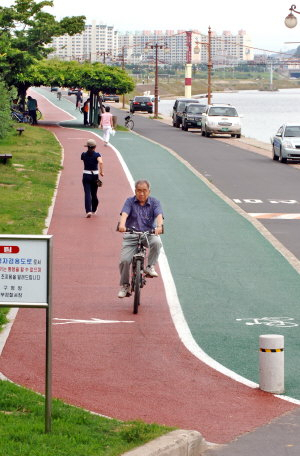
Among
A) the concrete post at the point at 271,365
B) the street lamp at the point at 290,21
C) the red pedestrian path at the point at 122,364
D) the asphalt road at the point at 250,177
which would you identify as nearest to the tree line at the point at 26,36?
the asphalt road at the point at 250,177

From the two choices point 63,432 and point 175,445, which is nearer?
point 175,445

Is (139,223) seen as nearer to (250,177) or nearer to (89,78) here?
(250,177)

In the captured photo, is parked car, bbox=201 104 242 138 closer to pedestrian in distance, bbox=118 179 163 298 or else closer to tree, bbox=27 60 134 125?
tree, bbox=27 60 134 125

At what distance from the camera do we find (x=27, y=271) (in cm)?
855

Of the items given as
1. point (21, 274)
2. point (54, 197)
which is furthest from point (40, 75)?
point (21, 274)

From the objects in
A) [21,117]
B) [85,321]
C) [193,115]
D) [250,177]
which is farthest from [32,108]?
[85,321]

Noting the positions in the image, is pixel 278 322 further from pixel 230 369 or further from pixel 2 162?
pixel 2 162

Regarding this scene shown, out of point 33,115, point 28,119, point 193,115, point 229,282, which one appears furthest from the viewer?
point 193,115

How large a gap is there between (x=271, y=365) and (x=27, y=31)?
4811 centimetres

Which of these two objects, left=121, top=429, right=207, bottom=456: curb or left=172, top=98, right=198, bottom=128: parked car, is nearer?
left=121, top=429, right=207, bottom=456: curb

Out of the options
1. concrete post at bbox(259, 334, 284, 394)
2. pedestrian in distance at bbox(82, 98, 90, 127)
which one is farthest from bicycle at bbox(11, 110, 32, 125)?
concrete post at bbox(259, 334, 284, 394)

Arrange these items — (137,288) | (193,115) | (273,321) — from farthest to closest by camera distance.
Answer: (193,115) → (137,288) → (273,321)

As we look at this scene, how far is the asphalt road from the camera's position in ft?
85.4

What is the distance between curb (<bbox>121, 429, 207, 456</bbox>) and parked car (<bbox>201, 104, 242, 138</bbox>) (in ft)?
183
